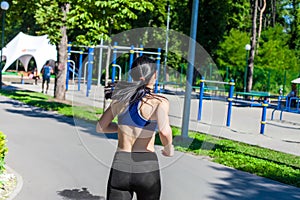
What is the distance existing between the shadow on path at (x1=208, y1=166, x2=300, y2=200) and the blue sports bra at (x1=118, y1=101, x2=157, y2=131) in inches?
138

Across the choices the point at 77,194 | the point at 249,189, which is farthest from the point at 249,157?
the point at 77,194

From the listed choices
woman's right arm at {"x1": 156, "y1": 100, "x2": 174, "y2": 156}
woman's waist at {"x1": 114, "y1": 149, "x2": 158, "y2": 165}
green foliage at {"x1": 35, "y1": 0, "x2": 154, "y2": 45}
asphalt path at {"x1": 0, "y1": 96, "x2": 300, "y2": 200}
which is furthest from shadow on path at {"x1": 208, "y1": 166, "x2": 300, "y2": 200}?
green foliage at {"x1": 35, "y1": 0, "x2": 154, "y2": 45}

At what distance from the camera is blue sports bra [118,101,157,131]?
3.39 m

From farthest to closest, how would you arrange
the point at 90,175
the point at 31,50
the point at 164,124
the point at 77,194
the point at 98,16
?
the point at 31,50, the point at 98,16, the point at 90,175, the point at 77,194, the point at 164,124

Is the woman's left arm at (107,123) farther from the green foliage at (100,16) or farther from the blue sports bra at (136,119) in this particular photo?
the green foliage at (100,16)

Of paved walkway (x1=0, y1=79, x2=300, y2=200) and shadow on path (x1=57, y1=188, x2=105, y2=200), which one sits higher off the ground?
paved walkway (x1=0, y1=79, x2=300, y2=200)

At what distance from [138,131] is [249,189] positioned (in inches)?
169

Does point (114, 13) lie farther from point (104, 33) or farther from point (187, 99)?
point (187, 99)

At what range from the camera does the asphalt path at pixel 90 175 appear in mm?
6250

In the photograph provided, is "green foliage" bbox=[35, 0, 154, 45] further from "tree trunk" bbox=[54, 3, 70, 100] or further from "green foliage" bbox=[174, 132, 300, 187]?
"green foliage" bbox=[174, 132, 300, 187]

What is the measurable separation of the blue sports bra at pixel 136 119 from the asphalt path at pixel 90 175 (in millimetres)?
1047

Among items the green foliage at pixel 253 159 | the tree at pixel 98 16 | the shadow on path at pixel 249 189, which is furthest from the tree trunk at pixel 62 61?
the shadow on path at pixel 249 189

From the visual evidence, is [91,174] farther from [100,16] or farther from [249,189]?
[100,16]

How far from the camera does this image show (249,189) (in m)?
7.23
